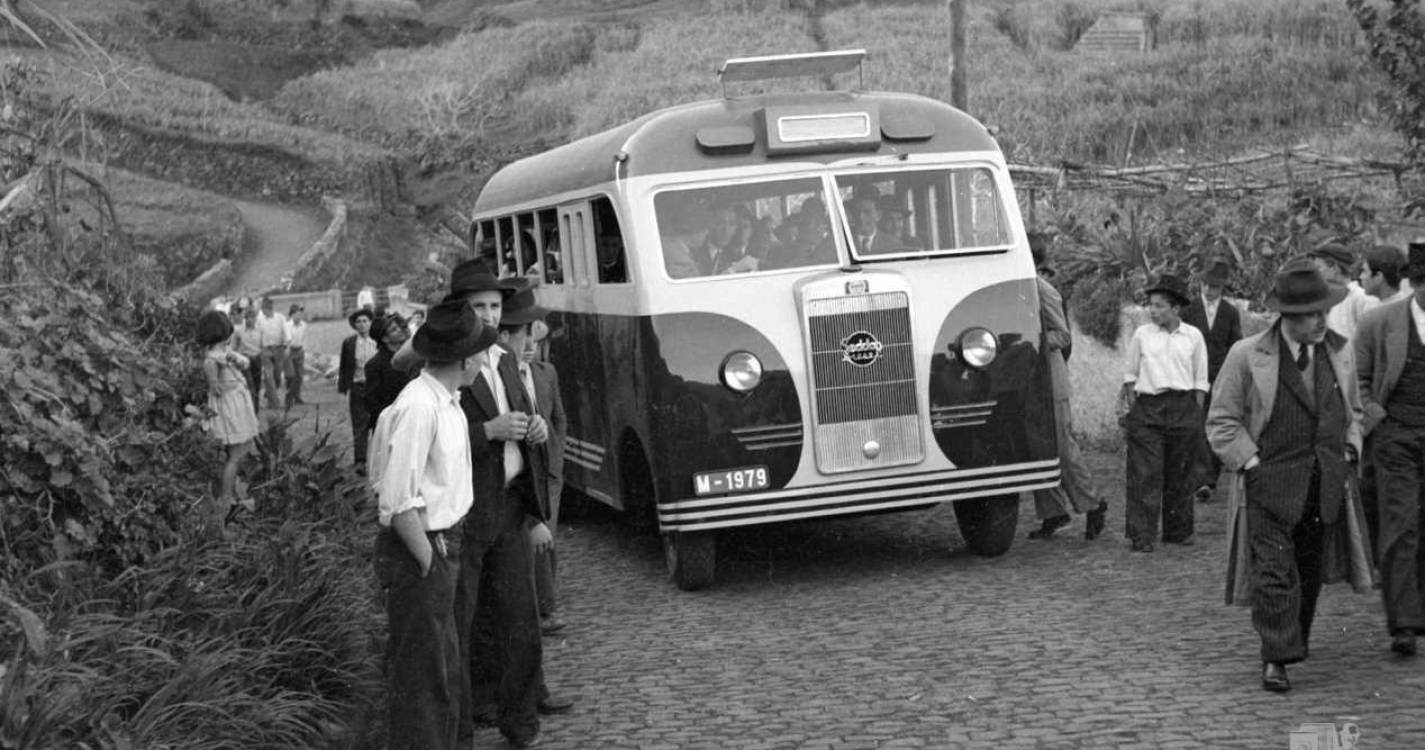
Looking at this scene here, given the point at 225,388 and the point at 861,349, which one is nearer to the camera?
the point at 861,349

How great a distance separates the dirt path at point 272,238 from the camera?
2435 inches

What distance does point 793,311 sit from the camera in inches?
466

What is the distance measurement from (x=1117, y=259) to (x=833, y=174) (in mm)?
7765

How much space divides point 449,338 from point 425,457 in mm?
498

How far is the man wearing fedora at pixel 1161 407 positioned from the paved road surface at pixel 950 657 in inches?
13.6

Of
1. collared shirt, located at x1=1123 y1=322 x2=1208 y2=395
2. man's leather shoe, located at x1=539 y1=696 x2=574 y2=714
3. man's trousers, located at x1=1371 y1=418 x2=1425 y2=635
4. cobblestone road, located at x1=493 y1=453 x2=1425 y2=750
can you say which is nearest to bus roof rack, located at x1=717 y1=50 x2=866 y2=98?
collared shirt, located at x1=1123 y1=322 x2=1208 y2=395

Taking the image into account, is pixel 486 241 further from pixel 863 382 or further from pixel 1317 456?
pixel 1317 456

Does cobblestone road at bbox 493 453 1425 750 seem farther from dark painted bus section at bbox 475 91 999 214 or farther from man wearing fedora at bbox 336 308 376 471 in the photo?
man wearing fedora at bbox 336 308 376 471

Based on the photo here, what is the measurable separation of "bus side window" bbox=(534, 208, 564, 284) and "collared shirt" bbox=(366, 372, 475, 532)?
6.92 meters

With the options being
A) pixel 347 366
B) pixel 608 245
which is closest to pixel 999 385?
pixel 608 245

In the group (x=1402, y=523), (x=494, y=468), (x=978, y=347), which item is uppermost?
(x=494, y=468)

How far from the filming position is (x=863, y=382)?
11.8 meters

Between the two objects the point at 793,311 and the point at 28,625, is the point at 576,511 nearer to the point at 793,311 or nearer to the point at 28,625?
the point at 793,311

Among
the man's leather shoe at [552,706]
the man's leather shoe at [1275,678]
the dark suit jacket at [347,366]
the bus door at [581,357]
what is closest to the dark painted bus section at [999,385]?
the bus door at [581,357]
